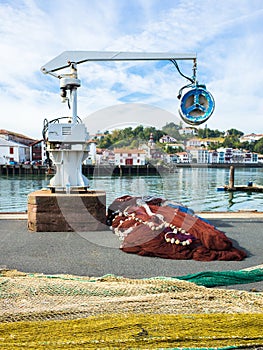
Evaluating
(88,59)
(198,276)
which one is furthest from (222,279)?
(88,59)

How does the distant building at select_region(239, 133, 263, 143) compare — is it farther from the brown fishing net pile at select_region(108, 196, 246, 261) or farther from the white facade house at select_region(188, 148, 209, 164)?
the brown fishing net pile at select_region(108, 196, 246, 261)

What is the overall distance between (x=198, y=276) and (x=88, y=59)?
15.2 ft

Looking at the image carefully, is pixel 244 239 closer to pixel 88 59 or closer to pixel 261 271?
pixel 261 271

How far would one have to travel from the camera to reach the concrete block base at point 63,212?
17.9 ft

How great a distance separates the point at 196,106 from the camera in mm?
5988

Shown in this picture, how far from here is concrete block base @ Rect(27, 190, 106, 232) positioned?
215 inches

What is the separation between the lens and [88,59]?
6520 millimetres

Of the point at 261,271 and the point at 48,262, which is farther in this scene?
the point at 48,262

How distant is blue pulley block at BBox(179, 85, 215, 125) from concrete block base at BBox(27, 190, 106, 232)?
2038mm

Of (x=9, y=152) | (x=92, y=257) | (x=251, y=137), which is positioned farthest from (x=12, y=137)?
(x=251, y=137)

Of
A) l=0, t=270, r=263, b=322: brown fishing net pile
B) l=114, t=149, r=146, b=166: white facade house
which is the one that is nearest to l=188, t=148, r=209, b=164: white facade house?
l=114, t=149, r=146, b=166: white facade house

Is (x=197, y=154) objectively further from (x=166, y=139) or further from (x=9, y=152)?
(x=9, y=152)

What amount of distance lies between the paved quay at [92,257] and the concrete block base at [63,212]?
0.13m

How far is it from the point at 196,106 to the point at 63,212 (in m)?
2.84
